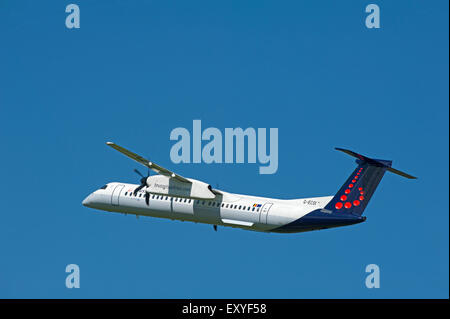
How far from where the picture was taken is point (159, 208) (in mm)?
58188

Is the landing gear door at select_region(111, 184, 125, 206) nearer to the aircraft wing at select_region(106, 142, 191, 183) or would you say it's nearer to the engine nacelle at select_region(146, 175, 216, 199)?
the engine nacelle at select_region(146, 175, 216, 199)

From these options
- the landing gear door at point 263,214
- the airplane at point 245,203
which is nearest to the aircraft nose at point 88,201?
the airplane at point 245,203

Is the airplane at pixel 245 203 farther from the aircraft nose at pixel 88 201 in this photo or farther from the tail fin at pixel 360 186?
the aircraft nose at pixel 88 201

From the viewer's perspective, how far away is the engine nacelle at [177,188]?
56188 mm

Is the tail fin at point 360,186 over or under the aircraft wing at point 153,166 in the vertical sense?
under

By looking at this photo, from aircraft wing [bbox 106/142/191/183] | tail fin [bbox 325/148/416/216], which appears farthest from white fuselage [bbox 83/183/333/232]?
aircraft wing [bbox 106/142/191/183]

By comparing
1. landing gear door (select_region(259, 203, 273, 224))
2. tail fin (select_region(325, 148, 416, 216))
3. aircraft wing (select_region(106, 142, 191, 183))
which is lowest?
landing gear door (select_region(259, 203, 273, 224))

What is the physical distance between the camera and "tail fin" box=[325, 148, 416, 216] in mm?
53625

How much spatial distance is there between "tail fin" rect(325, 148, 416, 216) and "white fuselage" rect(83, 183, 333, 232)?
0.87m

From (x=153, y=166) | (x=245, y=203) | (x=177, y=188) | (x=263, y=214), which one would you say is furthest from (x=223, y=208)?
(x=153, y=166)

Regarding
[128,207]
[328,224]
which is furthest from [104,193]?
[328,224]

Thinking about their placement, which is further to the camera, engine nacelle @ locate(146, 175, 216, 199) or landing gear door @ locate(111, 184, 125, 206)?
landing gear door @ locate(111, 184, 125, 206)

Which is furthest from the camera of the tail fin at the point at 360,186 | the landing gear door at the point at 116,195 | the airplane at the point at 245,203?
the landing gear door at the point at 116,195
